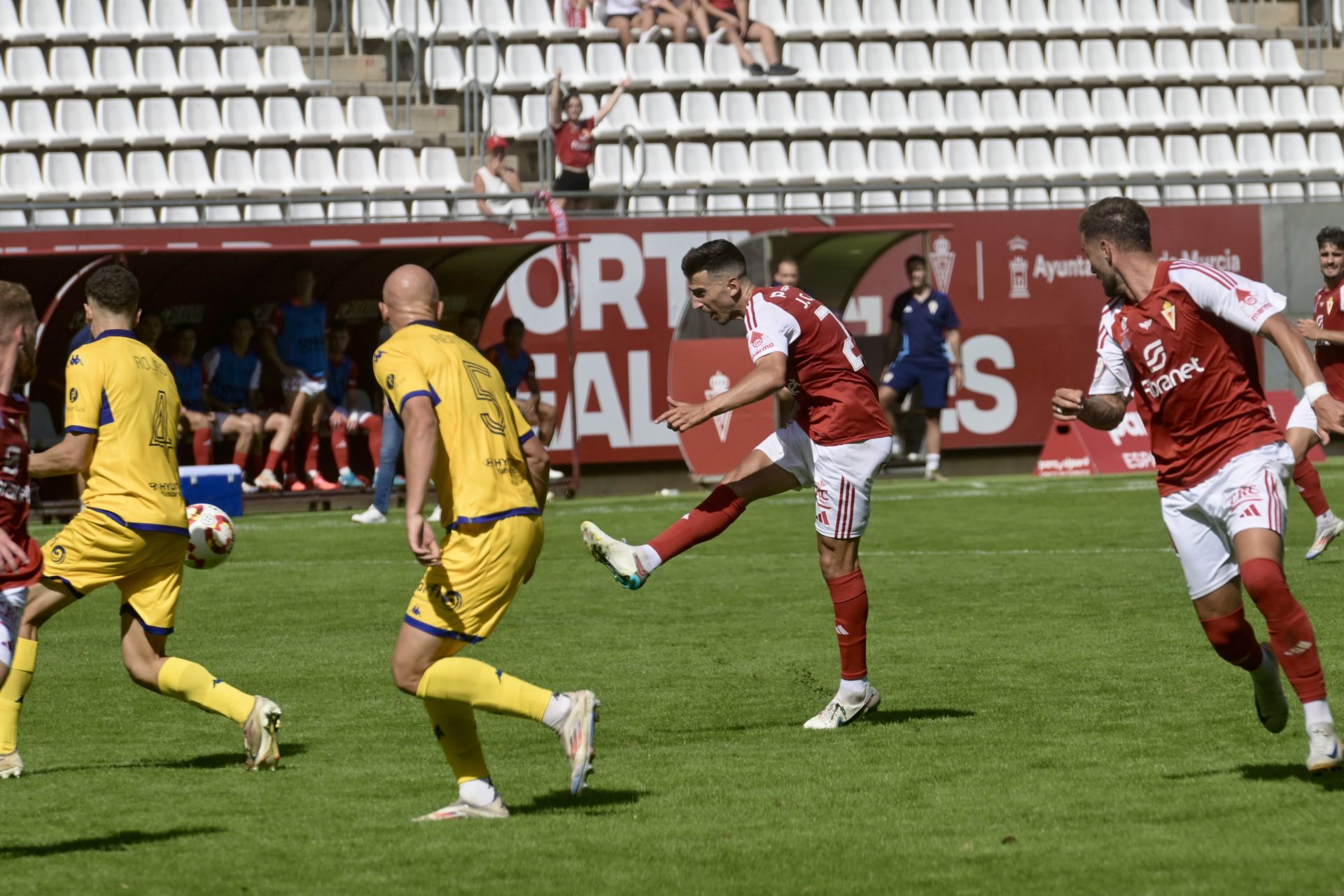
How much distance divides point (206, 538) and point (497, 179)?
577 inches

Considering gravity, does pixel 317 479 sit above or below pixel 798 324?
below

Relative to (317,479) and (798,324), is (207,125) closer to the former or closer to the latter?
(317,479)

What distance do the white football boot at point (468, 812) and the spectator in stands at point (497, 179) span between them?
15.9 m

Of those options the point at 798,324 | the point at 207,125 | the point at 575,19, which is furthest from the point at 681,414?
the point at 575,19

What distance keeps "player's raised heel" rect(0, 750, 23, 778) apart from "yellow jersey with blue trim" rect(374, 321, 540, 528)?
217cm

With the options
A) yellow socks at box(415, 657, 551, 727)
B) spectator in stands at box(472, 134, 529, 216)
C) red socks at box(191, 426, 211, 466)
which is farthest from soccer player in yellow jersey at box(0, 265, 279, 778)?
spectator in stands at box(472, 134, 529, 216)

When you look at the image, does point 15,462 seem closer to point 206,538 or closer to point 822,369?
point 206,538

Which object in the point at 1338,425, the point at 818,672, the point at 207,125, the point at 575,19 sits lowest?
the point at 818,672

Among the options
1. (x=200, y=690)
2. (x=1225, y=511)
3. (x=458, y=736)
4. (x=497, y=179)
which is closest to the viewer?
(x=458, y=736)

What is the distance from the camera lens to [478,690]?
19.4ft

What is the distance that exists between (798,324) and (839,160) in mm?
17718

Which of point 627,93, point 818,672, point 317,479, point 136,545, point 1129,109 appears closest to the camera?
point 136,545

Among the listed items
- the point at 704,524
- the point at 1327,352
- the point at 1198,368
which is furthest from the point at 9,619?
the point at 1327,352

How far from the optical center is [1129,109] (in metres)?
26.9
